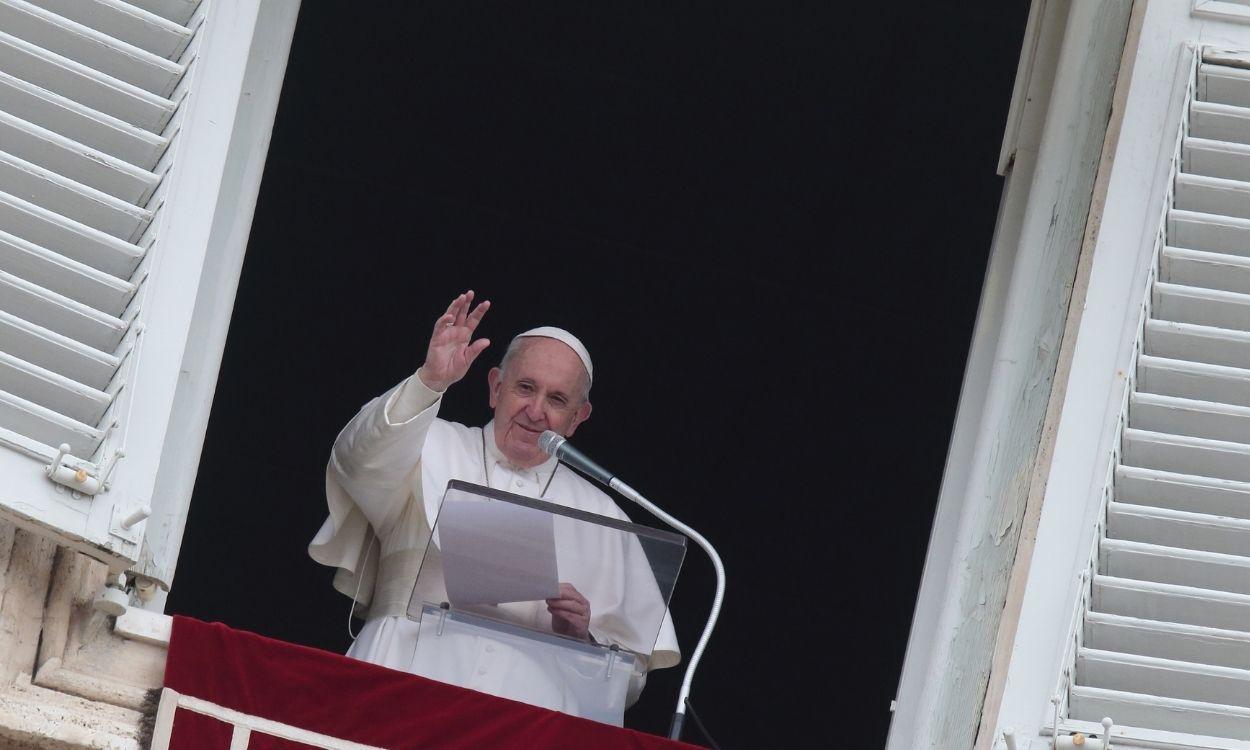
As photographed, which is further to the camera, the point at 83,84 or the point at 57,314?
the point at 83,84

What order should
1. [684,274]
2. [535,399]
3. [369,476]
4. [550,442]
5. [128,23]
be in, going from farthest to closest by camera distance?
[684,274], [535,399], [369,476], [550,442], [128,23]

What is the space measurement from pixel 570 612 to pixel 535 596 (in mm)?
90

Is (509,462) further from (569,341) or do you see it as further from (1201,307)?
(1201,307)

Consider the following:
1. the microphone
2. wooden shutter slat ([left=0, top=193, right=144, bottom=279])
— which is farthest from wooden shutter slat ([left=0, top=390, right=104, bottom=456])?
the microphone

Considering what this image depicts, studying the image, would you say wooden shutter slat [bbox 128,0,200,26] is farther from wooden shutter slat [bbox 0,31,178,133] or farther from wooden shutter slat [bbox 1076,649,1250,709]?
wooden shutter slat [bbox 1076,649,1250,709]

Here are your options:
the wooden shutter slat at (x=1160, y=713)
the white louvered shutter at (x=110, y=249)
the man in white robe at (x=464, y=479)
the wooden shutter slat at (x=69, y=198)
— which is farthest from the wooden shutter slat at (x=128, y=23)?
the wooden shutter slat at (x=1160, y=713)

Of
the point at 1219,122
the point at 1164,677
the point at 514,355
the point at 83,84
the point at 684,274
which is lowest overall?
the point at 1164,677

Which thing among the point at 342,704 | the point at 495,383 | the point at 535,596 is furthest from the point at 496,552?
the point at 495,383

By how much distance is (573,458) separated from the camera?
3.87 m

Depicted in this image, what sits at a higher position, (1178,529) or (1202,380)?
(1202,380)

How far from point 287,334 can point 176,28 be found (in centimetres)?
357

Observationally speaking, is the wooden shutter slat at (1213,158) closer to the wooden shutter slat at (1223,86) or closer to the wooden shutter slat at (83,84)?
the wooden shutter slat at (1223,86)

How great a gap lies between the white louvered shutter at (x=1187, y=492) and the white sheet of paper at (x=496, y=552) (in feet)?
3.25

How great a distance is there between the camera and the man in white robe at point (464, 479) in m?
3.99
